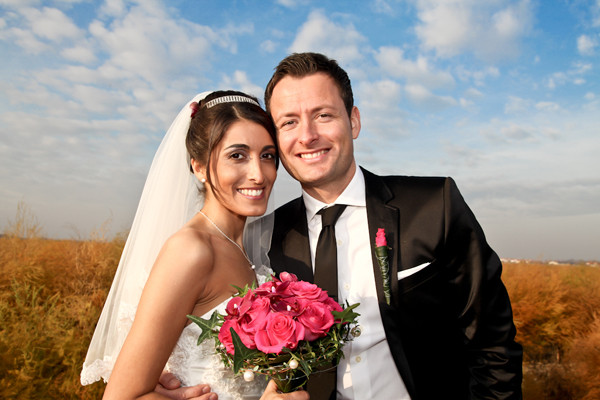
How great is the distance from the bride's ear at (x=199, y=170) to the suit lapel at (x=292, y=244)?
0.80 m

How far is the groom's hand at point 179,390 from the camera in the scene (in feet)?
8.68

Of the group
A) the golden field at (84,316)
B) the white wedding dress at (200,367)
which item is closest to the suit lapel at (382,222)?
the white wedding dress at (200,367)

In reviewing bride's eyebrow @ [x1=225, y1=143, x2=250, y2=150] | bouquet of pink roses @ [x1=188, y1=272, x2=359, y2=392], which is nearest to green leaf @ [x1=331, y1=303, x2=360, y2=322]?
bouquet of pink roses @ [x1=188, y1=272, x2=359, y2=392]

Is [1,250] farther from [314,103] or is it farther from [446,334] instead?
[446,334]

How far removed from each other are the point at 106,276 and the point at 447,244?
6.55 metres

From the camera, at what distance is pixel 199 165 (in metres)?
3.33

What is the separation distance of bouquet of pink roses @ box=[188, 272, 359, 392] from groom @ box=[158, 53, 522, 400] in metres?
0.89

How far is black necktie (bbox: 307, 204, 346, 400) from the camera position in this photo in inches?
117

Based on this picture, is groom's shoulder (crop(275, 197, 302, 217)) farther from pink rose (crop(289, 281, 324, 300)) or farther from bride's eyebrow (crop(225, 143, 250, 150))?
pink rose (crop(289, 281, 324, 300))

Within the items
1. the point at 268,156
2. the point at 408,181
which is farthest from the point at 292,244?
the point at 408,181

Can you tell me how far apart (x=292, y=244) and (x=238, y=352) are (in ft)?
4.85

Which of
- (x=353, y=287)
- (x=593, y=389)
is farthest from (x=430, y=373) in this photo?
(x=593, y=389)

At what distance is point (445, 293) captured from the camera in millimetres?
3342

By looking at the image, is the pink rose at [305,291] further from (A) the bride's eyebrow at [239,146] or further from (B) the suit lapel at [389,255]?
(A) the bride's eyebrow at [239,146]
